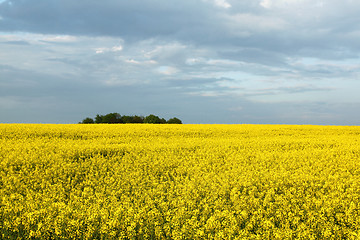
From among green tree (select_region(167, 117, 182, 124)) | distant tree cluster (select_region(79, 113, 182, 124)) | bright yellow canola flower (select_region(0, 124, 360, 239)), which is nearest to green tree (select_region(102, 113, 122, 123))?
distant tree cluster (select_region(79, 113, 182, 124))

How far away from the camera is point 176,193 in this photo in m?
8.44

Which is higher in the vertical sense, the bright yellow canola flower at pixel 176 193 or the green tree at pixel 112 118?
the green tree at pixel 112 118

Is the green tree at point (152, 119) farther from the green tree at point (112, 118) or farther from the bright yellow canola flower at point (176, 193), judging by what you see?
the bright yellow canola flower at point (176, 193)

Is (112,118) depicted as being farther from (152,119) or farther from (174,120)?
(174,120)

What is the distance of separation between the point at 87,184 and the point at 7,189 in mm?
2521

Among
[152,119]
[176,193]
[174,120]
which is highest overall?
[152,119]

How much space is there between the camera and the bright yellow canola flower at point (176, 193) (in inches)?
228

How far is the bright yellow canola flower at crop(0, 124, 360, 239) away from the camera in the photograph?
580cm

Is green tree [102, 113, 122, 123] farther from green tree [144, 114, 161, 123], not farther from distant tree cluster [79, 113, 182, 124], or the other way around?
green tree [144, 114, 161, 123]

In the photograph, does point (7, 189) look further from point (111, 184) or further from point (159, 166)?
point (159, 166)

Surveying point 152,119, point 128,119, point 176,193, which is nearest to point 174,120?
point 152,119

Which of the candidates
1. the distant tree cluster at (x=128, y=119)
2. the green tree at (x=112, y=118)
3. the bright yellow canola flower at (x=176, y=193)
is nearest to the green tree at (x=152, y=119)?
the distant tree cluster at (x=128, y=119)

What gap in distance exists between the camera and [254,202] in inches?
299

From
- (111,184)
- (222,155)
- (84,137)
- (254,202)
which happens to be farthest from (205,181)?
(84,137)
